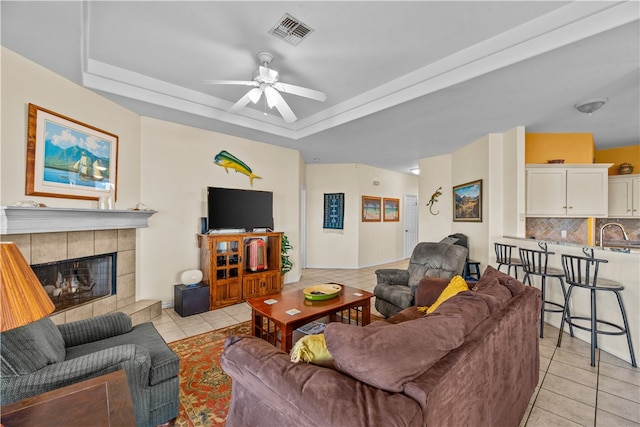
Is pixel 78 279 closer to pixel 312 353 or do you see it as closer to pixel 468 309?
pixel 312 353

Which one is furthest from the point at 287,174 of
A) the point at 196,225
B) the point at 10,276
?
the point at 10,276

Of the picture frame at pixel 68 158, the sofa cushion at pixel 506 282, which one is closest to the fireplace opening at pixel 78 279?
the picture frame at pixel 68 158

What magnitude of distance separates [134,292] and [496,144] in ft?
17.6

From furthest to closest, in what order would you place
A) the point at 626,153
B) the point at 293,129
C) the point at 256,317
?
the point at 626,153 < the point at 293,129 < the point at 256,317

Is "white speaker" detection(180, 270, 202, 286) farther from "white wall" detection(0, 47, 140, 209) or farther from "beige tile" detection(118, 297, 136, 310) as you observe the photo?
"white wall" detection(0, 47, 140, 209)

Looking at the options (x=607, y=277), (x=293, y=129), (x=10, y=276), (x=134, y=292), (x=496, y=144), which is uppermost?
(x=293, y=129)

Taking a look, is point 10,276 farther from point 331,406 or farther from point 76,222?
point 76,222

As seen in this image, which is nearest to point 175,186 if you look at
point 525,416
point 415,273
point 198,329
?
point 198,329

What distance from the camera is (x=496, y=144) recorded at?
4.03 metres

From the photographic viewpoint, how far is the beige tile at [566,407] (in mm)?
1726

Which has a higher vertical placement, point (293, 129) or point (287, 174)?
point (293, 129)

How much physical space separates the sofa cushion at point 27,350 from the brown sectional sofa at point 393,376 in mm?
909

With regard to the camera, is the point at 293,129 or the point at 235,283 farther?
the point at 293,129

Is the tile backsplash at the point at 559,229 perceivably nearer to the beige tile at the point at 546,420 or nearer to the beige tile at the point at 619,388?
the beige tile at the point at 619,388
